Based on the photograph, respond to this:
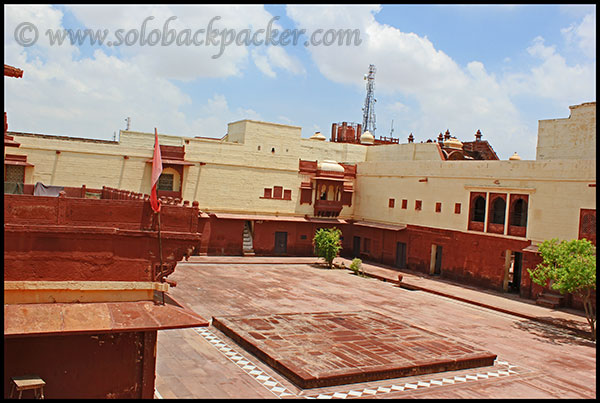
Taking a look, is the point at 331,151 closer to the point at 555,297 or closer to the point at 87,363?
the point at 555,297

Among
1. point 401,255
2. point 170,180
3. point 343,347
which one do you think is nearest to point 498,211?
point 401,255

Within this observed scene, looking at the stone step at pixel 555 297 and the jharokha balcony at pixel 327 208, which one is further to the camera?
the jharokha balcony at pixel 327 208

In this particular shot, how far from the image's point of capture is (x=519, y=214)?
21828mm

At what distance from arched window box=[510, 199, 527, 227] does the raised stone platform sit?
870 cm

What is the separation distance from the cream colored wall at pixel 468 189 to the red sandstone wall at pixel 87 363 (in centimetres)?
1603

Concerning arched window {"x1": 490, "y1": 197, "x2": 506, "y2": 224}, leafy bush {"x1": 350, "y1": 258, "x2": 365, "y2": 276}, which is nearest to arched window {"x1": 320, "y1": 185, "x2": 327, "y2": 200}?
leafy bush {"x1": 350, "y1": 258, "x2": 365, "y2": 276}

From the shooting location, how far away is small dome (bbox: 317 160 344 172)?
1160 inches

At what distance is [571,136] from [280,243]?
14.4m

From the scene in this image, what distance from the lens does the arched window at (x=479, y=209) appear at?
23281 mm

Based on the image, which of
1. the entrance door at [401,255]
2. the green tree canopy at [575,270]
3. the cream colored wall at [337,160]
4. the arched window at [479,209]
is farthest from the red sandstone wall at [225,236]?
the green tree canopy at [575,270]

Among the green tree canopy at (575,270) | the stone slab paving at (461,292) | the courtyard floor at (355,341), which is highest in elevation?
the green tree canopy at (575,270)

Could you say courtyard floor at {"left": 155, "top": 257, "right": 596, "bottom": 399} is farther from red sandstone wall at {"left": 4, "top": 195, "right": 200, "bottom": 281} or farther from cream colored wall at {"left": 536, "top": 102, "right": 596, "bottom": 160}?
cream colored wall at {"left": 536, "top": 102, "right": 596, "bottom": 160}

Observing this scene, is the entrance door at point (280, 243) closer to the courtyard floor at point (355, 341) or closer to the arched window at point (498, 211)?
the courtyard floor at point (355, 341)

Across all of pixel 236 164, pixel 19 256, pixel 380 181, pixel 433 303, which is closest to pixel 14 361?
pixel 19 256
